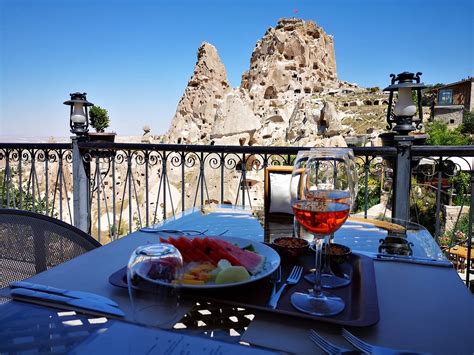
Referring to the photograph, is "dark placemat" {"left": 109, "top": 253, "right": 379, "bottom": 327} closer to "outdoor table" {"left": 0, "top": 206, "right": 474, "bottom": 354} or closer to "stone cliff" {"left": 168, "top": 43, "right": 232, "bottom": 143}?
"outdoor table" {"left": 0, "top": 206, "right": 474, "bottom": 354}

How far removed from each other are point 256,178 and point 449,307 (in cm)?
629

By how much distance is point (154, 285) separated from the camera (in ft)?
2.09

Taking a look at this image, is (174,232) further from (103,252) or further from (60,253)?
(60,253)

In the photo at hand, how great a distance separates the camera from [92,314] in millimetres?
736

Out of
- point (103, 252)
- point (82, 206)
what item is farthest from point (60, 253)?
point (82, 206)

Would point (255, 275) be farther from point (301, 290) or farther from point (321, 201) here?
point (321, 201)

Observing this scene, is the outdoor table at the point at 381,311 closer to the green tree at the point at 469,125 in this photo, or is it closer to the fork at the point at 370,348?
the fork at the point at 370,348

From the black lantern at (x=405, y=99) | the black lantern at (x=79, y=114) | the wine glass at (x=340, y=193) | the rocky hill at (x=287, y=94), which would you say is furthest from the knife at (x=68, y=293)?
the rocky hill at (x=287, y=94)

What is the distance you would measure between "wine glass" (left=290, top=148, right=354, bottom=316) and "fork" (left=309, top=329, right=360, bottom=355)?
0.08m

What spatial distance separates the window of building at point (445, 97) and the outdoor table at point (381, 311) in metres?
62.3

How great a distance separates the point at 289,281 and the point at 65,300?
53 centimetres

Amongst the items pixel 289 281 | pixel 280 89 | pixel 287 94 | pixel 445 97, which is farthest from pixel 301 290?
pixel 445 97

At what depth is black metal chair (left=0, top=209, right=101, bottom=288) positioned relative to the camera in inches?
56.3

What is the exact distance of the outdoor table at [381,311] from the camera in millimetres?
643
